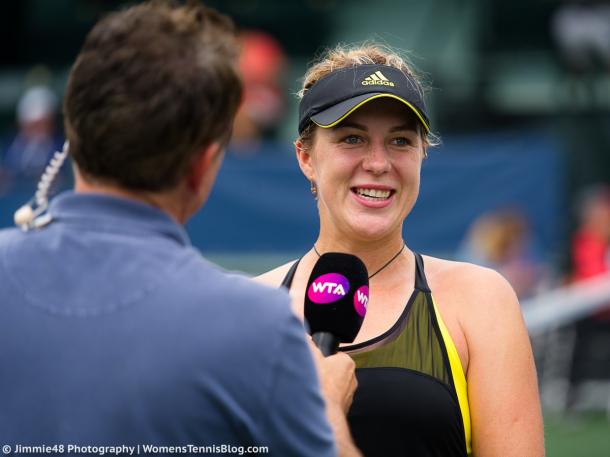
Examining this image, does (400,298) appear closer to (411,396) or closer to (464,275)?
(464,275)

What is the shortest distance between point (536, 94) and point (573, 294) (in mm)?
4082

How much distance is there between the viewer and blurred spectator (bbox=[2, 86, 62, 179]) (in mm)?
11359

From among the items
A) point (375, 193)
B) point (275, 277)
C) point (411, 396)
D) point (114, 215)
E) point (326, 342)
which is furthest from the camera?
point (275, 277)

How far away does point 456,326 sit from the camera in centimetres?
319

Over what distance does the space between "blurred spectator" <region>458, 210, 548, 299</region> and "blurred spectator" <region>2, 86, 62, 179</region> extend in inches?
166

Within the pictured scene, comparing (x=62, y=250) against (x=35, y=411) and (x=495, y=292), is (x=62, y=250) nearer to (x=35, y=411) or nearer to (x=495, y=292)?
(x=35, y=411)

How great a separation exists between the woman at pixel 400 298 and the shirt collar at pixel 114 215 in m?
1.13

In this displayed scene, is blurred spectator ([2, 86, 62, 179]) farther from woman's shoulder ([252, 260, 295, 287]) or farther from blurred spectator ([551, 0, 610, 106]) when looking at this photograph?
woman's shoulder ([252, 260, 295, 287])

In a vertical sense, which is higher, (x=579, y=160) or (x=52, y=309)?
(x=52, y=309)

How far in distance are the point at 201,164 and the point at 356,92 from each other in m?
1.17

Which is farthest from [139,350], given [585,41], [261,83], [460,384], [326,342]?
[585,41]

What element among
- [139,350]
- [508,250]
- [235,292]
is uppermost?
[235,292]

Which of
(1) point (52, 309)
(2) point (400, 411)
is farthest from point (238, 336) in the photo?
A: (2) point (400, 411)

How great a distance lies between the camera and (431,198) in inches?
388
